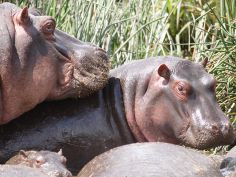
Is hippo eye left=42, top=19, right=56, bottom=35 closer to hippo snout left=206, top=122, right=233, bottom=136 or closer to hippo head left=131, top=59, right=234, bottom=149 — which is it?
hippo head left=131, top=59, right=234, bottom=149

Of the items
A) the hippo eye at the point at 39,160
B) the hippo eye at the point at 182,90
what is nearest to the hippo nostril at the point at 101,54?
the hippo eye at the point at 182,90

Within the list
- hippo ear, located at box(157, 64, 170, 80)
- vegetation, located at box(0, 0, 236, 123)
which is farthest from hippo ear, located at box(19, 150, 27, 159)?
vegetation, located at box(0, 0, 236, 123)

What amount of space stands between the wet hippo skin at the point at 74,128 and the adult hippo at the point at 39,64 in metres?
0.15

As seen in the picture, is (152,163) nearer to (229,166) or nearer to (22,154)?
(229,166)

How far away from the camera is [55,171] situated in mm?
3918

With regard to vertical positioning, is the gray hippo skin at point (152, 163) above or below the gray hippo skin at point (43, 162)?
above

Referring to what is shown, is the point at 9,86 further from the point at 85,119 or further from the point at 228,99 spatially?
the point at 228,99

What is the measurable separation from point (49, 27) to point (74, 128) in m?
0.62

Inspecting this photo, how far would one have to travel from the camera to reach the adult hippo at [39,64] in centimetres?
A: 438

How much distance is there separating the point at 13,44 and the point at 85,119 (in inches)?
27.3

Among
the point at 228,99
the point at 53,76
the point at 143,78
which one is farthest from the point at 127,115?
the point at 228,99

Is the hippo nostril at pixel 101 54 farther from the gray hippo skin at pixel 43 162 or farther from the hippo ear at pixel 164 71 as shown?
the gray hippo skin at pixel 43 162

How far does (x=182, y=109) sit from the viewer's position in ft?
15.7

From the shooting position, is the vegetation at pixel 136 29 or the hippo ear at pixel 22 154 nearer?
the hippo ear at pixel 22 154
